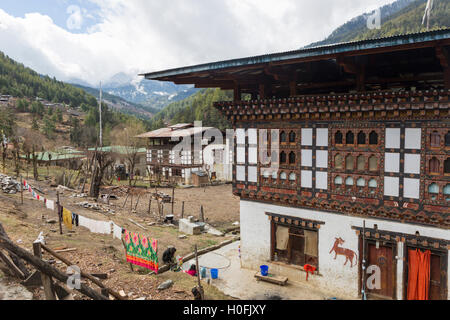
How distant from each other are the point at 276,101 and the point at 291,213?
511 cm

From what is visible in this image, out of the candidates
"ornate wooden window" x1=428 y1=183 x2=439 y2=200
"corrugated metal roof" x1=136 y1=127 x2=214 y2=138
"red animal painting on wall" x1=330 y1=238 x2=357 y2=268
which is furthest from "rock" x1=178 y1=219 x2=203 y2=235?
"corrugated metal roof" x1=136 y1=127 x2=214 y2=138

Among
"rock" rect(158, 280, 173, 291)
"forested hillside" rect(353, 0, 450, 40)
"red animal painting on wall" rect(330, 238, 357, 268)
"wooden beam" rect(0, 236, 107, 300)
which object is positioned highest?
"forested hillside" rect(353, 0, 450, 40)

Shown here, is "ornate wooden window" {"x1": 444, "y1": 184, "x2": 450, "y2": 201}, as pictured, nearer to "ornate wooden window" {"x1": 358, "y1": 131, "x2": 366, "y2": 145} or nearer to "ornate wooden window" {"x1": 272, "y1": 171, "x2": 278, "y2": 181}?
"ornate wooden window" {"x1": 358, "y1": 131, "x2": 366, "y2": 145}

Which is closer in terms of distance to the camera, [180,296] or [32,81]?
[180,296]

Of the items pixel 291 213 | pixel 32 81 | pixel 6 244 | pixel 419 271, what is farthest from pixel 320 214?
pixel 32 81

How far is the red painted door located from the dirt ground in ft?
19.9

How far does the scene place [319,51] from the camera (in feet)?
37.0

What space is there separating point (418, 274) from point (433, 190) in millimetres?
3173

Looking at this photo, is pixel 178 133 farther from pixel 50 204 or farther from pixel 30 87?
pixel 30 87

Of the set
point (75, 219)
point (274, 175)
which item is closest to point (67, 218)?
point (75, 219)

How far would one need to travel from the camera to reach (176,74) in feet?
48.4

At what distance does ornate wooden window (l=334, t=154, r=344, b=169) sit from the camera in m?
13.0

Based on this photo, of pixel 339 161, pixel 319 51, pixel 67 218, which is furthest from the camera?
pixel 67 218
